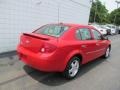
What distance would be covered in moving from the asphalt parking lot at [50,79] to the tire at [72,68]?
141 millimetres

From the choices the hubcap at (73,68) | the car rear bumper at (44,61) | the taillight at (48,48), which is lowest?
the hubcap at (73,68)

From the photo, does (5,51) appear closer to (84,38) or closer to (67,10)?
(84,38)

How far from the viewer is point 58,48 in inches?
167

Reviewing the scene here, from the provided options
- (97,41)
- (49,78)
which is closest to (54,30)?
(49,78)

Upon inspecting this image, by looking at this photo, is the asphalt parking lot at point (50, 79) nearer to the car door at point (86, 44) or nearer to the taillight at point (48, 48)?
the car door at point (86, 44)

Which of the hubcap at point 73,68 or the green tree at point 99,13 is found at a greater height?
the green tree at point 99,13

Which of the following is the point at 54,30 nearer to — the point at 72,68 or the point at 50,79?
the point at 72,68

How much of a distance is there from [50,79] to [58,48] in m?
1.09

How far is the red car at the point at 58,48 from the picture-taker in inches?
166

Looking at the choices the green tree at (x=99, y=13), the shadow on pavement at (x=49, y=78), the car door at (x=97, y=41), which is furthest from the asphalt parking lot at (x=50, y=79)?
the green tree at (x=99, y=13)

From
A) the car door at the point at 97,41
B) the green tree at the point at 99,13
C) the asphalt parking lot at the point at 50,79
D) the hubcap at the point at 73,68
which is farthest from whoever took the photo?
the green tree at the point at 99,13

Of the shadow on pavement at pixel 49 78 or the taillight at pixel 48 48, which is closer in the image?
the taillight at pixel 48 48

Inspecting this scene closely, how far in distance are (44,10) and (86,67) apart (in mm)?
4343

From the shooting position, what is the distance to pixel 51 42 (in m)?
4.24
